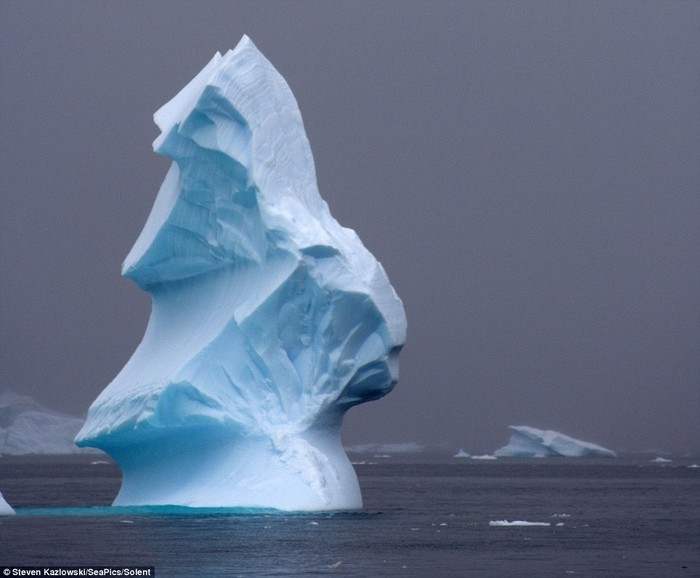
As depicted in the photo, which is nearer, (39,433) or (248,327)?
(248,327)

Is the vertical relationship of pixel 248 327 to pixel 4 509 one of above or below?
above

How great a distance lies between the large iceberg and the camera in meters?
20.1

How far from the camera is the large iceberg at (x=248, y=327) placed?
793 inches

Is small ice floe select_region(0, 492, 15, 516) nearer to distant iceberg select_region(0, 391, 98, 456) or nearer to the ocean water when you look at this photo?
the ocean water

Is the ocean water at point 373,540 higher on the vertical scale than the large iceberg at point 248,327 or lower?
lower

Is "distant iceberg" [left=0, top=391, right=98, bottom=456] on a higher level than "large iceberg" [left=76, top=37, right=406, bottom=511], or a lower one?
lower

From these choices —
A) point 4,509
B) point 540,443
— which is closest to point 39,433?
point 540,443

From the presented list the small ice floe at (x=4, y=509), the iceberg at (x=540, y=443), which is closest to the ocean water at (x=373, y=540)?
the small ice floe at (x=4, y=509)

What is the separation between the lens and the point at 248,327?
20.3 meters

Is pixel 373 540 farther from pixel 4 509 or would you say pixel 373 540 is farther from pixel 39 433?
pixel 39 433

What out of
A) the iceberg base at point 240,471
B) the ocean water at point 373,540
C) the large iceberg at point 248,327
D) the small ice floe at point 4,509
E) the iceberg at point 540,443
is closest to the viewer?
the ocean water at point 373,540

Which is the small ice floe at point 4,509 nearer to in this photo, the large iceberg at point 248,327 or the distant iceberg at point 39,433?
the large iceberg at point 248,327

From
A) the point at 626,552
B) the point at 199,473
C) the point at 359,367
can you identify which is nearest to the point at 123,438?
the point at 199,473

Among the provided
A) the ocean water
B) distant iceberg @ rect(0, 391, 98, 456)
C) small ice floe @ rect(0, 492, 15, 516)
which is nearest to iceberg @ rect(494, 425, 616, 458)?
distant iceberg @ rect(0, 391, 98, 456)
